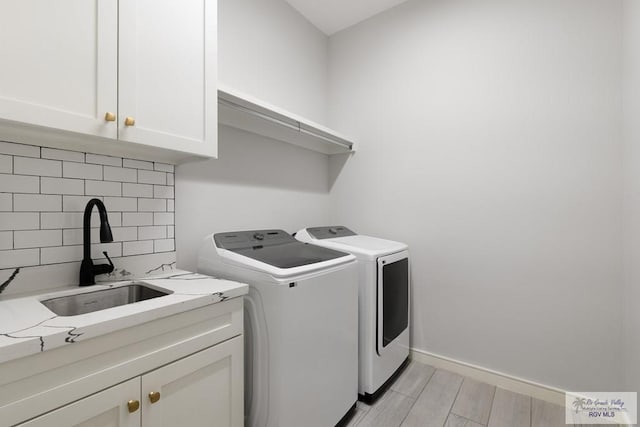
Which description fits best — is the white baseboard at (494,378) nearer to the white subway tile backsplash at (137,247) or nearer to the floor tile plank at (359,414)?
the floor tile plank at (359,414)

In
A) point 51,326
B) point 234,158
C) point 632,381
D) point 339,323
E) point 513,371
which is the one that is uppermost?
point 234,158

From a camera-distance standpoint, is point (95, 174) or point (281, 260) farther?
point (281, 260)

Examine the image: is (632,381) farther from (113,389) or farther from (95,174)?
(95,174)

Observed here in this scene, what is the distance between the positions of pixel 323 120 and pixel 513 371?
95.8 inches

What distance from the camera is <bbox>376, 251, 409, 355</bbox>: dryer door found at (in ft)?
5.89

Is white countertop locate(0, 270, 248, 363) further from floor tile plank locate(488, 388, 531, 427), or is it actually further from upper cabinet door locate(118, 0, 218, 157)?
floor tile plank locate(488, 388, 531, 427)

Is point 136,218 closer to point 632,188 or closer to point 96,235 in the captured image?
point 96,235

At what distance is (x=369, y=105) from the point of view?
250cm

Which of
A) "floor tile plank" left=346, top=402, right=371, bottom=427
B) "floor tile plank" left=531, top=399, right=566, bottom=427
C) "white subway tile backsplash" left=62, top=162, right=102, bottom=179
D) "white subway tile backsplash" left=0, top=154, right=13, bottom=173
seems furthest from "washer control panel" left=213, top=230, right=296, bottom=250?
"floor tile plank" left=531, top=399, right=566, bottom=427

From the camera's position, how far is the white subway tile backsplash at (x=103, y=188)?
129 centimetres

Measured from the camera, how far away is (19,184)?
111cm

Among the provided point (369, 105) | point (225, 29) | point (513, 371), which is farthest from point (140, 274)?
point (513, 371)

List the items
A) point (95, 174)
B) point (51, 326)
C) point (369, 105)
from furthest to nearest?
point (369, 105)
point (95, 174)
point (51, 326)

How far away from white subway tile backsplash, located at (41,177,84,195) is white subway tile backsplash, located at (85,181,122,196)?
3cm
